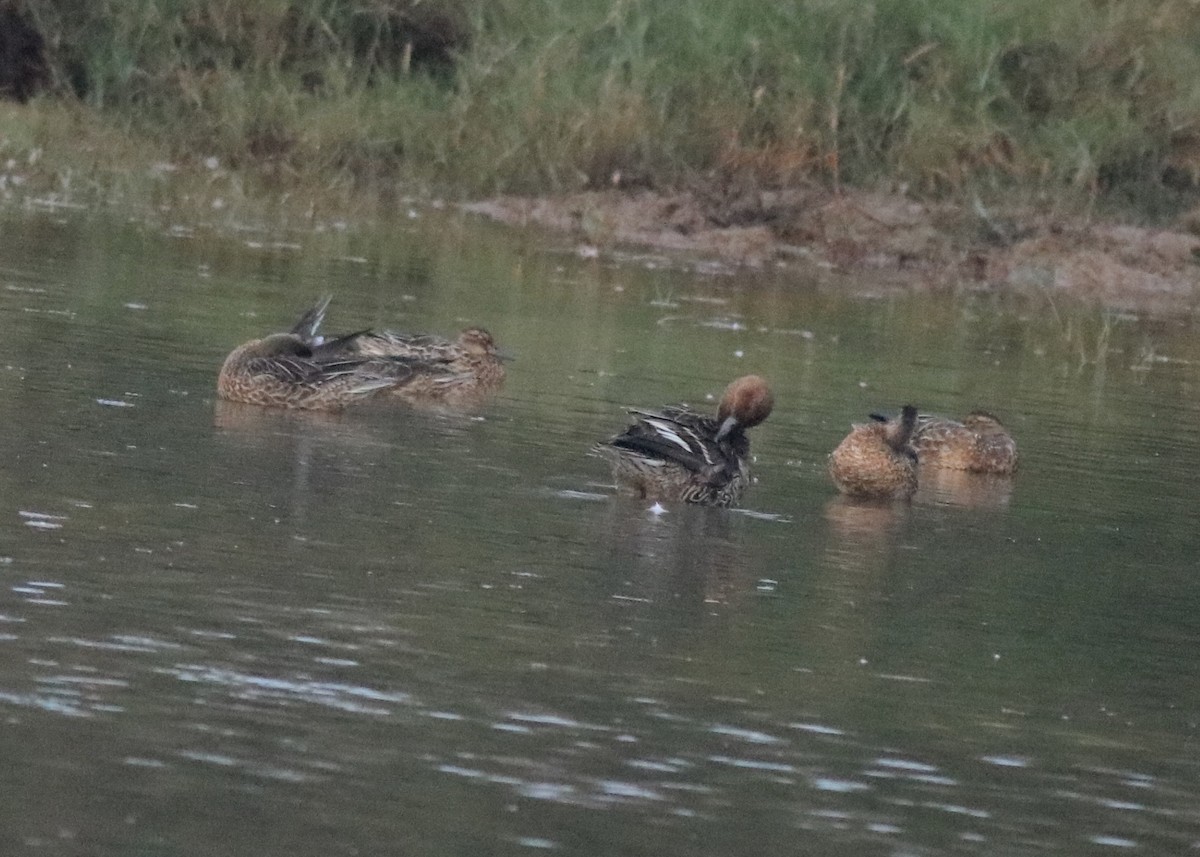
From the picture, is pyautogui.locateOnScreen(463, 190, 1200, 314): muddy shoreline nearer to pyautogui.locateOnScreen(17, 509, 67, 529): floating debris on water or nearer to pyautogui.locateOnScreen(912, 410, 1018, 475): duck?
pyautogui.locateOnScreen(912, 410, 1018, 475): duck

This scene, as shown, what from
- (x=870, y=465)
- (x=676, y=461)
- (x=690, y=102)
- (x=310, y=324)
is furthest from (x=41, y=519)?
(x=690, y=102)

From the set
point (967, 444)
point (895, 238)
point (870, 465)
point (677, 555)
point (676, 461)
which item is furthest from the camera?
point (895, 238)

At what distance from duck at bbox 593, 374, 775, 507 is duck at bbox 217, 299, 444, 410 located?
81.8 inches

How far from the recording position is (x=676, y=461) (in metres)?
10.3

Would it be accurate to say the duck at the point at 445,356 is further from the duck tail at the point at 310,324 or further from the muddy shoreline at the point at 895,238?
the muddy shoreline at the point at 895,238

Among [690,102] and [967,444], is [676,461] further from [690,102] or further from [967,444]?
[690,102]

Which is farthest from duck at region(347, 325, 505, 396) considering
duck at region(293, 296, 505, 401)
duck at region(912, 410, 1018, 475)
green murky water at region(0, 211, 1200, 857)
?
duck at region(912, 410, 1018, 475)

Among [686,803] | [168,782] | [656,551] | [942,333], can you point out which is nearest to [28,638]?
[168,782]

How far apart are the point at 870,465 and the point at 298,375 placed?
279 cm

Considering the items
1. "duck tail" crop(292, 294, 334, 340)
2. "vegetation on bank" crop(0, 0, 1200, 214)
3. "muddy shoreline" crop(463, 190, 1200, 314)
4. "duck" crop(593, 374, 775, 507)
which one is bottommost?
"duck" crop(593, 374, 775, 507)

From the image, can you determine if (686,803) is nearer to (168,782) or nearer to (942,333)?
(168,782)

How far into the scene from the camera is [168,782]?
229 inches

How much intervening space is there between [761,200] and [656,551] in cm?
1382

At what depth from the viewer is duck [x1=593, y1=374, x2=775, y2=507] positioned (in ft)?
33.8
